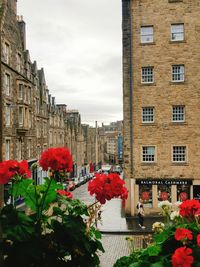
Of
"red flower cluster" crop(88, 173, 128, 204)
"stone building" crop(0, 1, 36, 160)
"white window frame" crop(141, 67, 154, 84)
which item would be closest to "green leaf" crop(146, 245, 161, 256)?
"red flower cluster" crop(88, 173, 128, 204)

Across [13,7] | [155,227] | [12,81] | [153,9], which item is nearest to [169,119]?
[153,9]

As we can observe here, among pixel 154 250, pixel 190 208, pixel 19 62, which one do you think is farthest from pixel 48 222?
pixel 19 62

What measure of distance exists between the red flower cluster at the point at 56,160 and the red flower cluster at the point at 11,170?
21cm

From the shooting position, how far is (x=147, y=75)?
27625mm

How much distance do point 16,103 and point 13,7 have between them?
8.46m

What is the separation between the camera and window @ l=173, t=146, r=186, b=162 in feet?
88.9

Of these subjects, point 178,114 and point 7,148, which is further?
point 7,148

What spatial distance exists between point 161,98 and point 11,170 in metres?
24.2

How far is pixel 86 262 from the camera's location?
3705 mm

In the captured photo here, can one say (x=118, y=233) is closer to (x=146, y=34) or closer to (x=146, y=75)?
(x=146, y=75)

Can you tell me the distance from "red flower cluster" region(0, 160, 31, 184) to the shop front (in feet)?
77.6

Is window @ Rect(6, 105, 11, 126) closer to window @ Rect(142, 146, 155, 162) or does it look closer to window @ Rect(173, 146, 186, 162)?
window @ Rect(142, 146, 155, 162)

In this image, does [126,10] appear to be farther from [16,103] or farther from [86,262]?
[86,262]

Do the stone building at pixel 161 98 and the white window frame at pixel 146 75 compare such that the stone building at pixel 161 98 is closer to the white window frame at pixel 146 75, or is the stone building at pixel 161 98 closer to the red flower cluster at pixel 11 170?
the white window frame at pixel 146 75
